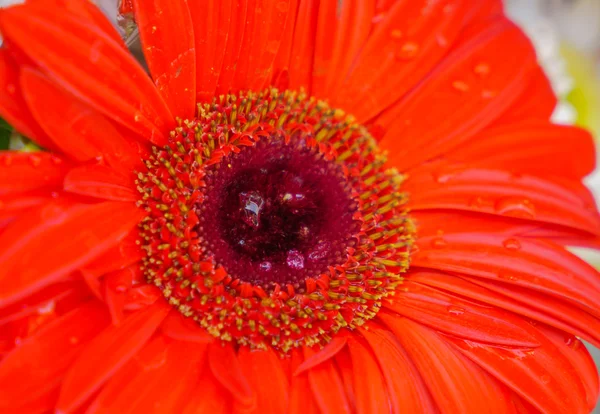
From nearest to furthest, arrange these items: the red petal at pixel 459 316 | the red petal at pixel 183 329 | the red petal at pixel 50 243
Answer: the red petal at pixel 50 243
the red petal at pixel 183 329
the red petal at pixel 459 316

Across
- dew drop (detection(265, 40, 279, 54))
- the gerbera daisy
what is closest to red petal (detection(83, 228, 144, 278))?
the gerbera daisy

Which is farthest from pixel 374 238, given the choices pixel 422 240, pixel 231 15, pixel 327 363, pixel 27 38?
pixel 27 38

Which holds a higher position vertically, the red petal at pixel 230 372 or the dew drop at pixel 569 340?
the dew drop at pixel 569 340

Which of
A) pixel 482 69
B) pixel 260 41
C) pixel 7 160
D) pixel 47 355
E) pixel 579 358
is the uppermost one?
pixel 482 69

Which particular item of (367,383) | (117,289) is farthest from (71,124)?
(367,383)

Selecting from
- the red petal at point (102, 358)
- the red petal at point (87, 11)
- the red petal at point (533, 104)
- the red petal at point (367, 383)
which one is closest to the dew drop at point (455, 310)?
the red petal at point (367, 383)

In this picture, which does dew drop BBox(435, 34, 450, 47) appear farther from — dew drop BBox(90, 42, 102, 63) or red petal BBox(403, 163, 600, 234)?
dew drop BBox(90, 42, 102, 63)

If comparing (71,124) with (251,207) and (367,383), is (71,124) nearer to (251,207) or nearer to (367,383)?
(251,207)

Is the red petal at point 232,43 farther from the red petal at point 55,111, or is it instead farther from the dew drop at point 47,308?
the dew drop at point 47,308

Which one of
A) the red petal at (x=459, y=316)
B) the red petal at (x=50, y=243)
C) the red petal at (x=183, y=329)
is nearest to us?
the red petal at (x=50, y=243)
